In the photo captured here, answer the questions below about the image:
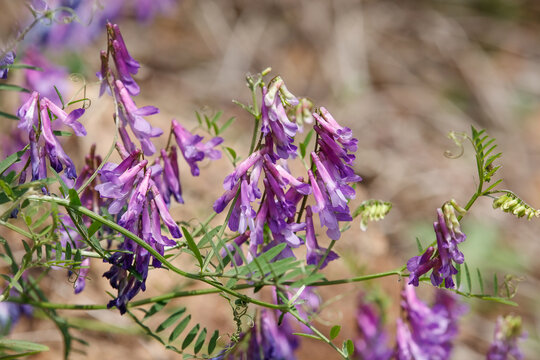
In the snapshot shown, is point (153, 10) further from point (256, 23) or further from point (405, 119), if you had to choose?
point (405, 119)

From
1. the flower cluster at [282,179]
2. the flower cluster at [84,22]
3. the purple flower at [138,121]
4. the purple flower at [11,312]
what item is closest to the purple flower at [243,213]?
the flower cluster at [282,179]

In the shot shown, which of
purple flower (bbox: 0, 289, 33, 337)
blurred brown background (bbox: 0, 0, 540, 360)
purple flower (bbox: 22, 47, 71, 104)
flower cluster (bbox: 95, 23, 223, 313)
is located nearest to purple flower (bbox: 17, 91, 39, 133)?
flower cluster (bbox: 95, 23, 223, 313)

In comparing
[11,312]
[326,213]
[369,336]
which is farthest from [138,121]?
[369,336]

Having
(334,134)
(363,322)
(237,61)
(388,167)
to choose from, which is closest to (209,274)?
(334,134)

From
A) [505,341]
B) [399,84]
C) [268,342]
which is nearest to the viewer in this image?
[268,342]

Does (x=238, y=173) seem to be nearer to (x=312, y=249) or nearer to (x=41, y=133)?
(x=312, y=249)

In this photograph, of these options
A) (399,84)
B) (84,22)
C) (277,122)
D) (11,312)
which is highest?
(399,84)
